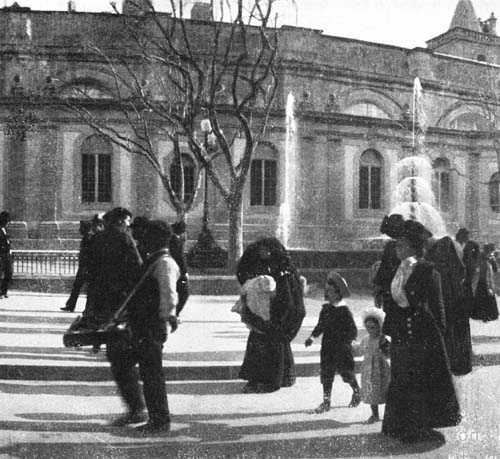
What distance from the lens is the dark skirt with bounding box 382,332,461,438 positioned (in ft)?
17.2

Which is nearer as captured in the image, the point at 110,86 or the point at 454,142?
the point at 110,86

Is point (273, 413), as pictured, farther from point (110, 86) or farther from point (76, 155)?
point (110, 86)

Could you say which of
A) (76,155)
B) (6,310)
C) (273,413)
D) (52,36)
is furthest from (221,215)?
(273,413)

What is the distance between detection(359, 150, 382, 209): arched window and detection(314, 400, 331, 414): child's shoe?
997 inches

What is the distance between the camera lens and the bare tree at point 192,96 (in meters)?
18.6

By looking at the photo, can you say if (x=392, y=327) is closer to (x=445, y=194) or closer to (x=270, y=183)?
(x=270, y=183)

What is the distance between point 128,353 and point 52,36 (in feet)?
93.0

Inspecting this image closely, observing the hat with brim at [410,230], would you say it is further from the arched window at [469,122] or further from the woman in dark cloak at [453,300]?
the arched window at [469,122]

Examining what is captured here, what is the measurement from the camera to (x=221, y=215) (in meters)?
27.9

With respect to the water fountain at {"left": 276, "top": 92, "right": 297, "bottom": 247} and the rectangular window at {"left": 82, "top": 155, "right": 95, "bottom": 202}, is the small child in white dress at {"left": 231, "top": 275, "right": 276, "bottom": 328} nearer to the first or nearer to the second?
the rectangular window at {"left": 82, "top": 155, "right": 95, "bottom": 202}

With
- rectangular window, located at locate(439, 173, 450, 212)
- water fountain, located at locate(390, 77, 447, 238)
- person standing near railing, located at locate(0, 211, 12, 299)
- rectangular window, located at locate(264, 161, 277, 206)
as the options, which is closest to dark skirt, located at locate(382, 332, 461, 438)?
person standing near railing, located at locate(0, 211, 12, 299)

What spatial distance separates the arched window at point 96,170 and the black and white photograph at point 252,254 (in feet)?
0.26

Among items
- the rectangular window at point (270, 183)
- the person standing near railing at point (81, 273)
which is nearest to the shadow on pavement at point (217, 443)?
the person standing near railing at point (81, 273)

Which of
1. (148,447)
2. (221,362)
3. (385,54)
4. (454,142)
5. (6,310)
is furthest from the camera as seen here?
(385,54)
